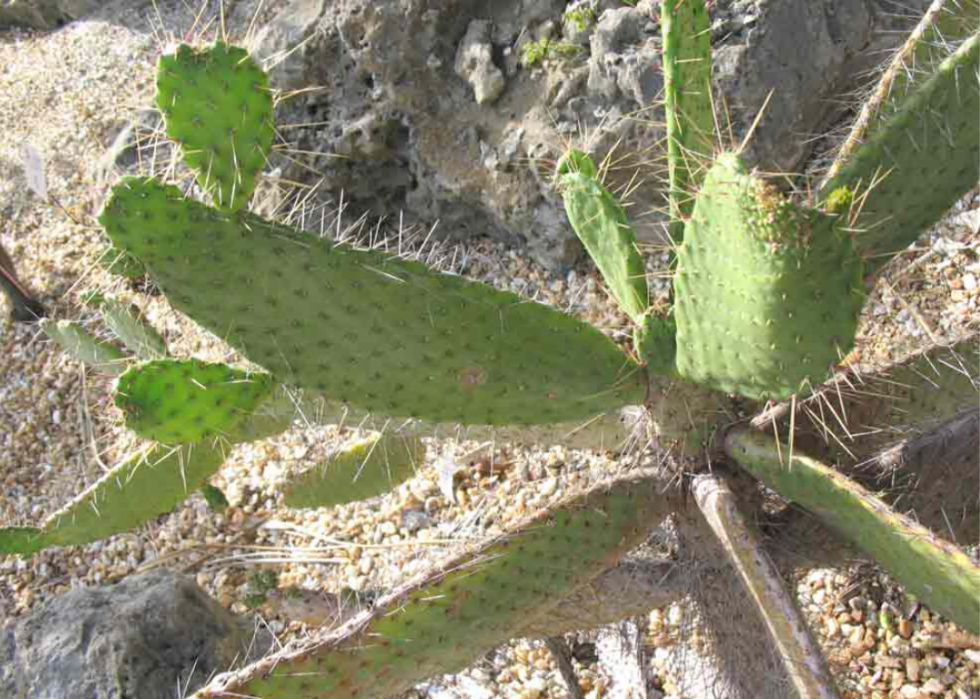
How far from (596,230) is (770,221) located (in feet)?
1.34

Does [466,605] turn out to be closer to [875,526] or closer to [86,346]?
[875,526]

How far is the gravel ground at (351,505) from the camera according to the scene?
60.7 inches

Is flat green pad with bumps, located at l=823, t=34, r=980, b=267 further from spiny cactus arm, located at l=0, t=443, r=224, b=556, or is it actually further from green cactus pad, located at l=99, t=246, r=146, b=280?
spiny cactus arm, located at l=0, t=443, r=224, b=556

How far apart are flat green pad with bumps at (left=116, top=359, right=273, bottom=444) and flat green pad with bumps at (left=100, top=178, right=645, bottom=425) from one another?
55 mm

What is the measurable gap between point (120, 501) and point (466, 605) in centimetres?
78

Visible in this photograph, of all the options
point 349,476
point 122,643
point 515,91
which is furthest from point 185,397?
point 515,91

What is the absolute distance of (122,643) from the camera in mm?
1630

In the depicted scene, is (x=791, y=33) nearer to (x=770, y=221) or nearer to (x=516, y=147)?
(x=516, y=147)

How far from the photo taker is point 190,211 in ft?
2.89

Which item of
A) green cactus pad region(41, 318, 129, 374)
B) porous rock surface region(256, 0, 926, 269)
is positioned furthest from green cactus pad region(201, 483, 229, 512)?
porous rock surface region(256, 0, 926, 269)

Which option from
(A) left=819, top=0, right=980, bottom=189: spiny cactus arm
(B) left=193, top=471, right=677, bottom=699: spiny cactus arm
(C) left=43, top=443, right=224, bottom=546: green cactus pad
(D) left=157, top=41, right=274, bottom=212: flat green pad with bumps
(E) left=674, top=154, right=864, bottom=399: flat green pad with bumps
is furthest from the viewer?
(C) left=43, top=443, right=224, bottom=546: green cactus pad

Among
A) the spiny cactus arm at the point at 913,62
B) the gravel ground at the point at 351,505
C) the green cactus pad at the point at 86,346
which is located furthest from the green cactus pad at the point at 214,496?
the spiny cactus arm at the point at 913,62

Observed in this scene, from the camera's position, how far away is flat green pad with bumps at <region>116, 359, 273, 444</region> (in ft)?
3.05

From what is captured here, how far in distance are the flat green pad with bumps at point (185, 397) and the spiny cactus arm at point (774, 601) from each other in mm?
580
